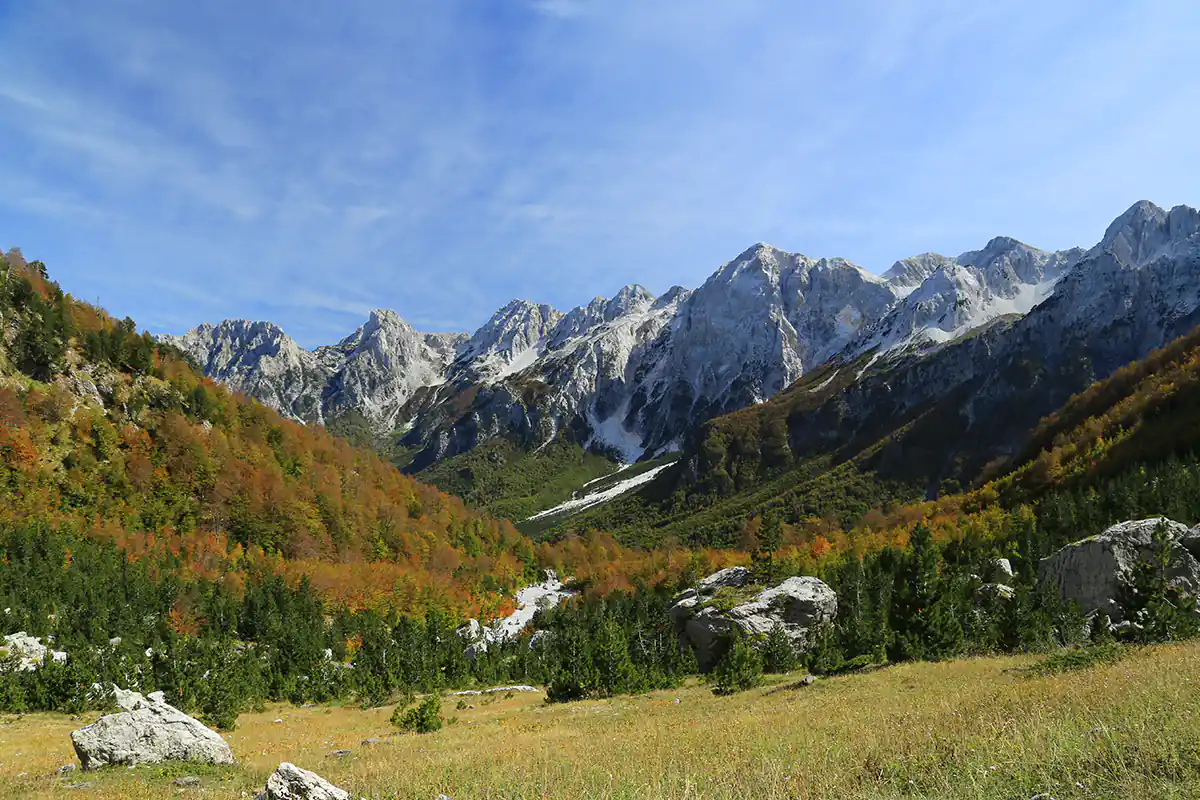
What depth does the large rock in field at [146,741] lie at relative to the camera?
18609 millimetres

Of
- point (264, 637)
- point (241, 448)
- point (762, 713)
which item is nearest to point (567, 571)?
point (241, 448)

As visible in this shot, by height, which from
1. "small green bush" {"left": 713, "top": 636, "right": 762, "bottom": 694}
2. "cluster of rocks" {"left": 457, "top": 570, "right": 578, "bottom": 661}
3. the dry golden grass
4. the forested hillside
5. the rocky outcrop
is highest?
the forested hillside

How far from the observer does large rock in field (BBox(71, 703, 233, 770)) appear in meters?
18.6

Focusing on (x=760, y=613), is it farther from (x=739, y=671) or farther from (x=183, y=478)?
Answer: (x=183, y=478)

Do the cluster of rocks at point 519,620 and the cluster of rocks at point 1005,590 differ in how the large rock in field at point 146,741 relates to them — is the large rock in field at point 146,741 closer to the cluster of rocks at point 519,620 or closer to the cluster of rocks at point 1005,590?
the cluster of rocks at point 1005,590

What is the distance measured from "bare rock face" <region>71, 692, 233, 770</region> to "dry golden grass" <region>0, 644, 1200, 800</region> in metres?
1.12

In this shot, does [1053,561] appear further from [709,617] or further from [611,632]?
[611,632]

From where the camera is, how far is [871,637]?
41.6 m

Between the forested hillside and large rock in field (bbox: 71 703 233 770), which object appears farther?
the forested hillside

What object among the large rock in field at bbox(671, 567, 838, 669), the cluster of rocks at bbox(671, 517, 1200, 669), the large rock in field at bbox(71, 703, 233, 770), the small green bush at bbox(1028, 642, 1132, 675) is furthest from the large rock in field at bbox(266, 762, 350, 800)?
the large rock in field at bbox(671, 567, 838, 669)

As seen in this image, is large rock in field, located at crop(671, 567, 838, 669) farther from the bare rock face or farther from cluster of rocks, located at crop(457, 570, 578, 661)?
the bare rock face

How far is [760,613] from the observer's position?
59031mm

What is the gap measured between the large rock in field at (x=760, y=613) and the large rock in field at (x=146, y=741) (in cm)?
4431

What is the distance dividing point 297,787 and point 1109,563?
48.8 m
